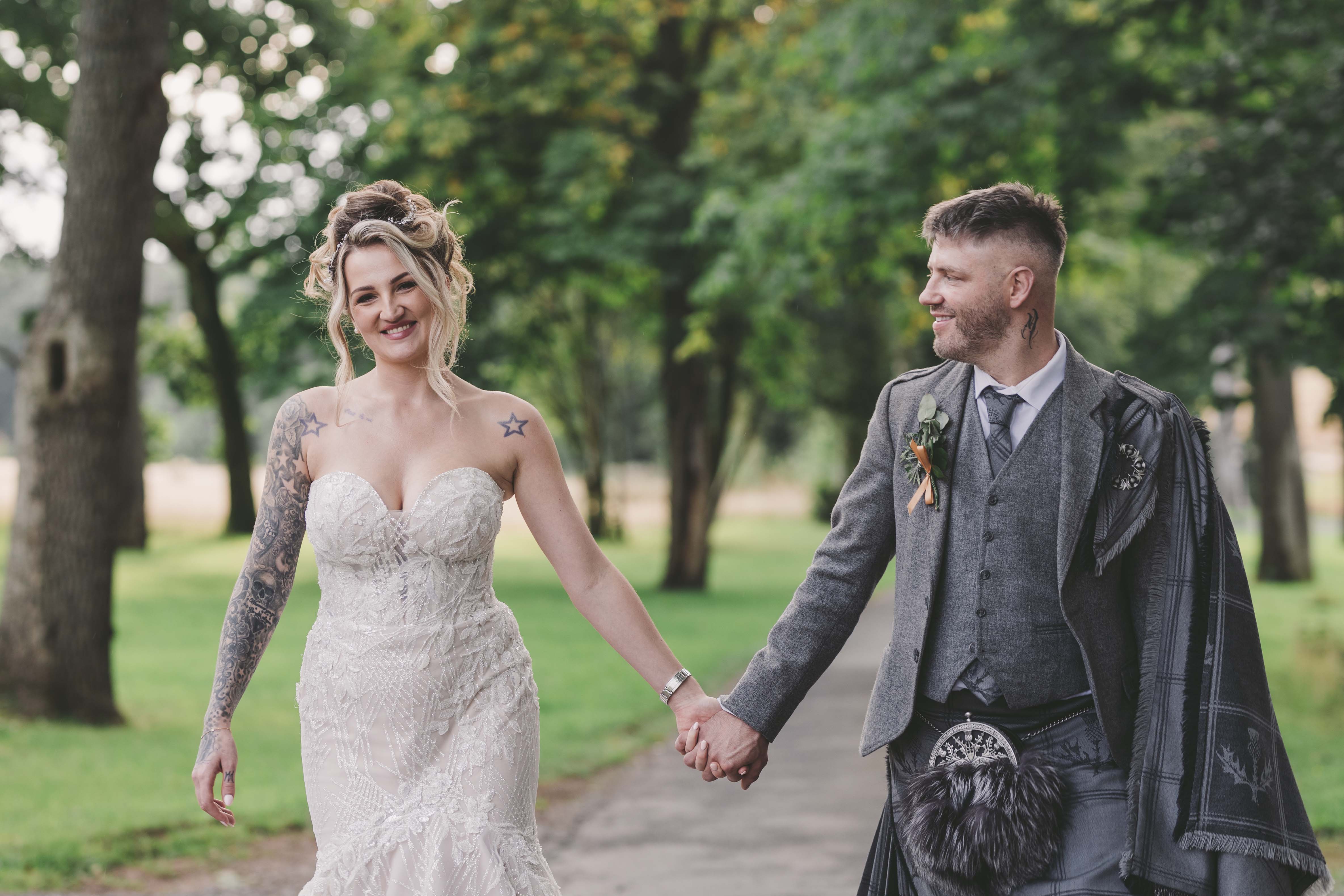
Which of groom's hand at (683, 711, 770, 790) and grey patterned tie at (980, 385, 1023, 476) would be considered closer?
grey patterned tie at (980, 385, 1023, 476)

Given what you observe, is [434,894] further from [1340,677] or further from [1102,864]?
[1340,677]

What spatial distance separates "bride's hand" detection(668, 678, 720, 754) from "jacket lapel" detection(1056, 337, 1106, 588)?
4.07 feet

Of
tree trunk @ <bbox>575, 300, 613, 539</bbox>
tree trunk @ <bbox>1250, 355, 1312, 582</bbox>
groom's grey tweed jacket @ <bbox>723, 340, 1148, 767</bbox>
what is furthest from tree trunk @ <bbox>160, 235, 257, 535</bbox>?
groom's grey tweed jacket @ <bbox>723, 340, 1148, 767</bbox>

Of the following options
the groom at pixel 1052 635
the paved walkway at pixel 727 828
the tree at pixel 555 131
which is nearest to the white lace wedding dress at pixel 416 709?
the groom at pixel 1052 635

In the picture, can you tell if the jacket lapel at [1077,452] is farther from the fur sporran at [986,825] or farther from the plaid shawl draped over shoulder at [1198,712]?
the fur sporran at [986,825]

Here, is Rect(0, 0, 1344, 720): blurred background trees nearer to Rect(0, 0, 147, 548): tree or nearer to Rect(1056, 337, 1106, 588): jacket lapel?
Rect(0, 0, 147, 548): tree

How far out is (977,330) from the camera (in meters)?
3.54

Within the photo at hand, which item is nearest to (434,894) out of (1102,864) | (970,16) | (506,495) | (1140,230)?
(506,495)

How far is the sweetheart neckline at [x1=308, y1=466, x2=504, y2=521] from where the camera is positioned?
362cm

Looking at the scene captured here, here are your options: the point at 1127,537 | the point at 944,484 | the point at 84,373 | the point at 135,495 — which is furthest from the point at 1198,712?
the point at 135,495

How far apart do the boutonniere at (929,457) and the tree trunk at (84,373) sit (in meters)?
7.30

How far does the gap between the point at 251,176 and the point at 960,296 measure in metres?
20.6

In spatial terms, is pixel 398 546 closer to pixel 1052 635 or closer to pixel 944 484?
pixel 944 484

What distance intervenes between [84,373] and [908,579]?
737cm
